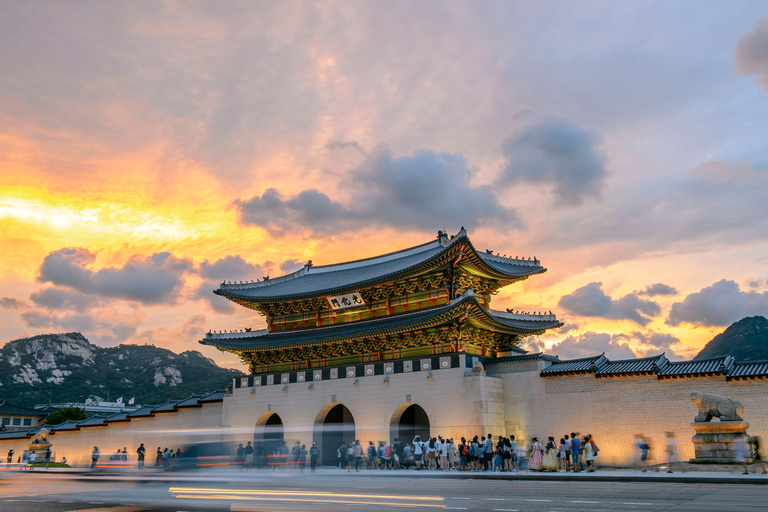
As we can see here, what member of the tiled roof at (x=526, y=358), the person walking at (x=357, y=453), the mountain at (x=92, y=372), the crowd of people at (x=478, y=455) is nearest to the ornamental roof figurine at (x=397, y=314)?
the tiled roof at (x=526, y=358)

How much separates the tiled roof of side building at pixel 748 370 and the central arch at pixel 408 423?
14202 mm

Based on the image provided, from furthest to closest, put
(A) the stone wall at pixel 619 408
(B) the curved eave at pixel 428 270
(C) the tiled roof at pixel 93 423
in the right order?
(C) the tiled roof at pixel 93 423 → (B) the curved eave at pixel 428 270 → (A) the stone wall at pixel 619 408

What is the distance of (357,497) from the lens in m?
13.6

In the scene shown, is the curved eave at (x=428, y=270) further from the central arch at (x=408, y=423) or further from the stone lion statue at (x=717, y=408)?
the stone lion statue at (x=717, y=408)

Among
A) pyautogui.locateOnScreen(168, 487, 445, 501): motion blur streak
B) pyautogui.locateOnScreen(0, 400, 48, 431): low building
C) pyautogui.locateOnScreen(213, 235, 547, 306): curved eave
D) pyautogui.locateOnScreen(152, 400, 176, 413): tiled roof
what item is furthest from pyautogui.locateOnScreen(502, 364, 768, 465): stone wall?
pyautogui.locateOnScreen(0, 400, 48, 431): low building

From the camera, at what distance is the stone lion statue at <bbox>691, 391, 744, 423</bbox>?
19.2 m

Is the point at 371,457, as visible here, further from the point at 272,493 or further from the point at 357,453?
the point at 272,493

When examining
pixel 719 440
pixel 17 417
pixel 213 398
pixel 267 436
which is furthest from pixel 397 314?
pixel 17 417

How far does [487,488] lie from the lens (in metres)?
15.9

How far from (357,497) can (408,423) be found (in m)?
18.3

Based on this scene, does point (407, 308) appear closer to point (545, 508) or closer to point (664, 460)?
point (664, 460)

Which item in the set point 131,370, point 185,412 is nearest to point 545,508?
point 185,412

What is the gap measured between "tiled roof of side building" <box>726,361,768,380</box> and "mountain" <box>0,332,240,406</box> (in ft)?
284

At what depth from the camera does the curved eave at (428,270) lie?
94.9ft
